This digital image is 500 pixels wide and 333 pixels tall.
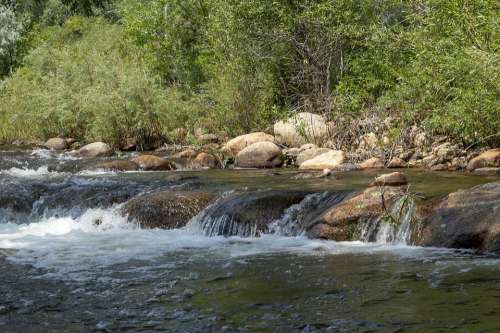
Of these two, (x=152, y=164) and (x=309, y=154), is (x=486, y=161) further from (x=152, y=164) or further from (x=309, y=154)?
(x=152, y=164)

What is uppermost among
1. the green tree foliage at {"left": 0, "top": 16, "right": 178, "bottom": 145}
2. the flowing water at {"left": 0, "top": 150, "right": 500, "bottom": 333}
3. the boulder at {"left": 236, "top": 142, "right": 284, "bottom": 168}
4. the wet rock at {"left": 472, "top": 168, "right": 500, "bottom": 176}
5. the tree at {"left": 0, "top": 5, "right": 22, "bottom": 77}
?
the tree at {"left": 0, "top": 5, "right": 22, "bottom": 77}

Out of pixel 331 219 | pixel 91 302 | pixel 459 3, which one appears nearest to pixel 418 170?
pixel 459 3

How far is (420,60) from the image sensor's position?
48.8ft

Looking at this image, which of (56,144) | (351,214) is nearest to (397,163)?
(351,214)

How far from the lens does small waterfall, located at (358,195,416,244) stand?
8750 mm

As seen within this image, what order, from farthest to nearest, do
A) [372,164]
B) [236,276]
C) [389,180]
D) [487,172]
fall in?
[372,164], [487,172], [389,180], [236,276]

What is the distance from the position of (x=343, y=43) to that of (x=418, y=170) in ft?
24.1

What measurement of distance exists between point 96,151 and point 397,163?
9.42 metres

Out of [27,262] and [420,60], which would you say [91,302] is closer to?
[27,262]

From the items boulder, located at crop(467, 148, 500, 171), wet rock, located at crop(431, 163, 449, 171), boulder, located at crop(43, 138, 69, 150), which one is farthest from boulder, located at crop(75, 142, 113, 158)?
boulder, located at crop(467, 148, 500, 171)

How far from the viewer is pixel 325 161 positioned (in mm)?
15773

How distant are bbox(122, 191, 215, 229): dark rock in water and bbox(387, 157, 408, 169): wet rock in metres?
5.26

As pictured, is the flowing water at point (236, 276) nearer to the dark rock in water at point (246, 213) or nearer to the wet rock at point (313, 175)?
the dark rock in water at point (246, 213)

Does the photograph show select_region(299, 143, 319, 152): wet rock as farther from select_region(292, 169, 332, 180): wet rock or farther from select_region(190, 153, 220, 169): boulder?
select_region(292, 169, 332, 180): wet rock
